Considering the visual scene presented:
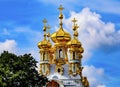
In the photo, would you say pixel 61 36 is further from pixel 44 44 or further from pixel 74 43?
pixel 44 44

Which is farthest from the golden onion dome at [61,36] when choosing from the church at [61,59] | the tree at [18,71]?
the tree at [18,71]

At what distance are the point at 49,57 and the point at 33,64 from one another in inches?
873

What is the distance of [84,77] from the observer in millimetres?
64062

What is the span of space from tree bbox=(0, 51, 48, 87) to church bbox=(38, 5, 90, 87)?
1921 centimetres

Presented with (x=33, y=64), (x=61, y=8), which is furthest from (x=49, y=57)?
(x=33, y=64)

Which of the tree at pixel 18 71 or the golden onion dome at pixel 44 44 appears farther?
the golden onion dome at pixel 44 44

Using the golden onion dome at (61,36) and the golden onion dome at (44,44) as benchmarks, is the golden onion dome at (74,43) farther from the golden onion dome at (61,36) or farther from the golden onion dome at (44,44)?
the golden onion dome at (44,44)

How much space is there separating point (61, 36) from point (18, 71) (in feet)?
78.9

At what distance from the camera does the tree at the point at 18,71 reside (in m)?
38.1

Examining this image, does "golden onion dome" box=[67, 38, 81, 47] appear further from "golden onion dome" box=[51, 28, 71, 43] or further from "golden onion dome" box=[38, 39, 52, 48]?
"golden onion dome" box=[38, 39, 52, 48]

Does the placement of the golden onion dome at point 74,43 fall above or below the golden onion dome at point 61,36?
below

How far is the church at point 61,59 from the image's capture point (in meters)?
60.7

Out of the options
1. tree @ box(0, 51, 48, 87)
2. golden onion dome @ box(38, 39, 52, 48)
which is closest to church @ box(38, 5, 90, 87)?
golden onion dome @ box(38, 39, 52, 48)

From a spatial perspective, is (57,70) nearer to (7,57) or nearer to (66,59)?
(66,59)
